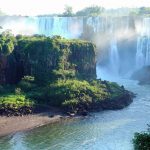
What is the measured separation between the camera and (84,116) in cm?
7025

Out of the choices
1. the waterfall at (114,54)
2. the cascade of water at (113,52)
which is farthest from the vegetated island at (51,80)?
the waterfall at (114,54)

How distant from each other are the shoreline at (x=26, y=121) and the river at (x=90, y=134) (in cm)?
135

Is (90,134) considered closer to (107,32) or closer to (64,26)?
(107,32)

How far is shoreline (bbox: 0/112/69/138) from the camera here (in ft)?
208

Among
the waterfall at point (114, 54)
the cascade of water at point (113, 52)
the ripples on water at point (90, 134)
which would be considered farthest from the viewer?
the waterfall at point (114, 54)

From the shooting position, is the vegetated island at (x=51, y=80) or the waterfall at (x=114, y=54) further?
the waterfall at (x=114, y=54)

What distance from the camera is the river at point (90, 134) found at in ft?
185

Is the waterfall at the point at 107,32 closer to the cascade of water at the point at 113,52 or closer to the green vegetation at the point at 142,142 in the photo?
the cascade of water at the point at 113,52

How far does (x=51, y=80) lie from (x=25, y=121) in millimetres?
14915

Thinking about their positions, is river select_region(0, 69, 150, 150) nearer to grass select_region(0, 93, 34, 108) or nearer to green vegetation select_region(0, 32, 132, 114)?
green vegetation select_region(0, 32, 132, 114)

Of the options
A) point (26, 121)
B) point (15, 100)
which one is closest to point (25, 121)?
point (26, 121)

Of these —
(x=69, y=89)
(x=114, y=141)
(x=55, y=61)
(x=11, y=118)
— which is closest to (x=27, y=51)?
(x=55, y=61)

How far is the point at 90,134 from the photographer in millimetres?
60969

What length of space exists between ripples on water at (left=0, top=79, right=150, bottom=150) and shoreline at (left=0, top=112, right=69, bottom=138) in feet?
4.84
